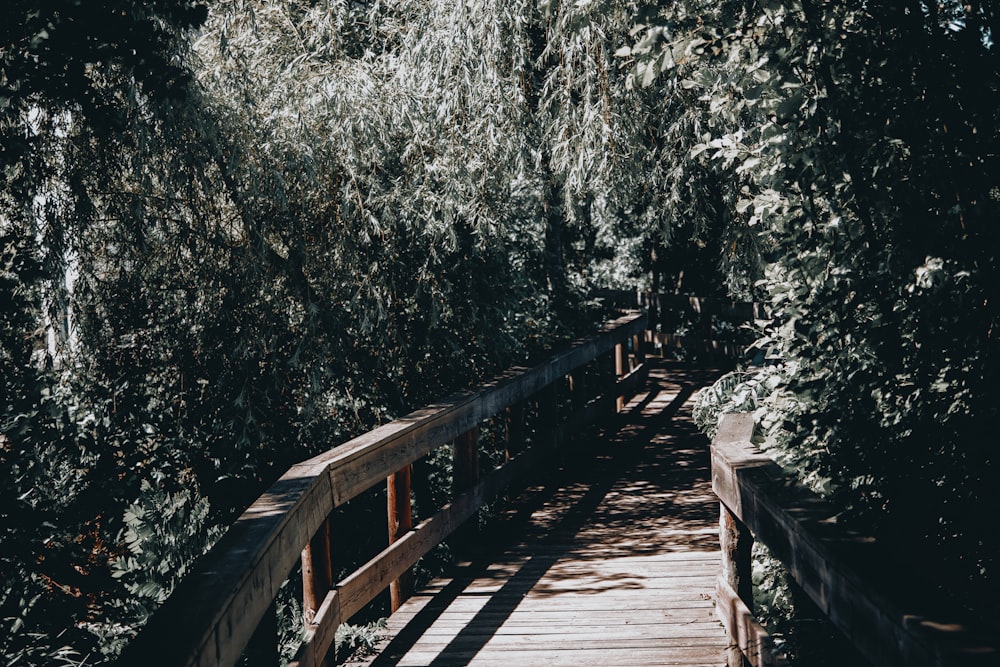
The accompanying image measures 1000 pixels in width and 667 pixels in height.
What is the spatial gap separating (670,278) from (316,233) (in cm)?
1419

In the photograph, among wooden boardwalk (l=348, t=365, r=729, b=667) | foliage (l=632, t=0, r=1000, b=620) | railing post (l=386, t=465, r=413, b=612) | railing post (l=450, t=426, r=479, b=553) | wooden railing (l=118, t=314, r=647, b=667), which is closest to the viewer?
wooden railing (l=118, t=314, r=647, b=667)

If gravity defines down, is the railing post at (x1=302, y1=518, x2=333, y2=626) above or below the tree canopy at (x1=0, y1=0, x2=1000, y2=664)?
below

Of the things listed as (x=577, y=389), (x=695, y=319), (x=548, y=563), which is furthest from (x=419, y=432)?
(x=695, y=319)

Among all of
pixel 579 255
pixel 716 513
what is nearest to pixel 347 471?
pixel 716 513

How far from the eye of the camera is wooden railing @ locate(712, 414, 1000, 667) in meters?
2.10

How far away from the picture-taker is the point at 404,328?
25.1 feet

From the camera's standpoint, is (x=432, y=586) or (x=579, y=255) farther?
(x=579, y=255)

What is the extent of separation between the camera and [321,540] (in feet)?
13.7

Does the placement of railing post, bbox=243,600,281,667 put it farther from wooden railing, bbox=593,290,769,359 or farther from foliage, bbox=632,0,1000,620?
wooden railing, bbox=593,290,769,359

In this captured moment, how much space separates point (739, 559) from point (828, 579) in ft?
5.17

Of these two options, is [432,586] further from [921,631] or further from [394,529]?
[921,631]

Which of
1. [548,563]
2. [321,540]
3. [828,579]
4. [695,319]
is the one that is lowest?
[548,563]

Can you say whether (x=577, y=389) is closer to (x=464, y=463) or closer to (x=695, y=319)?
(x=464, y=463)

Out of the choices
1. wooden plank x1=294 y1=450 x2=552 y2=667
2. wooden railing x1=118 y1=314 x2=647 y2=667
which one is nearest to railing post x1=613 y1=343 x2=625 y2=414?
wooden railing x1=118 y1=314 x2=647 y2=667
